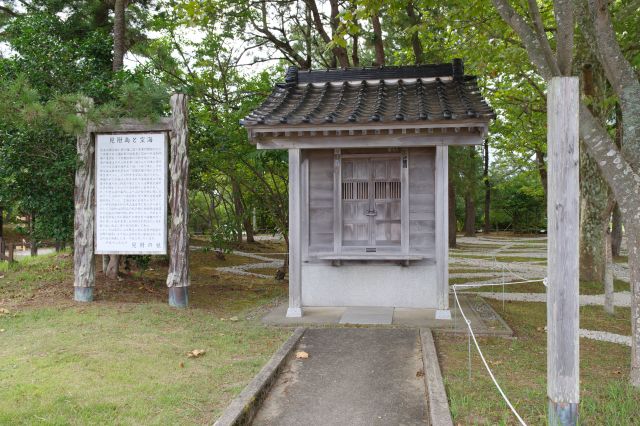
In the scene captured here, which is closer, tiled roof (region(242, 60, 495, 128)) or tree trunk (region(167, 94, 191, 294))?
tiled roof (region(242, 60, 495, 128))

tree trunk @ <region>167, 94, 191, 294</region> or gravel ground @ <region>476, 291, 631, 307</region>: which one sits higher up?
tree trunk @ <region>167, 94, 191, 294</region>

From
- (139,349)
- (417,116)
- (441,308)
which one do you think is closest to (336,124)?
(417,116)

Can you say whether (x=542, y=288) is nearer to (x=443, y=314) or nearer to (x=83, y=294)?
(x=443, y=314)

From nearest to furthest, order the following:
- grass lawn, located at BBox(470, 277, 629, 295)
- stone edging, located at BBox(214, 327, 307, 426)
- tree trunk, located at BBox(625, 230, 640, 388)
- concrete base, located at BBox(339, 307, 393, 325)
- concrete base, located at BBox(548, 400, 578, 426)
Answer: concrete base, located at BBox(548, 400, 578, 426) → stone edging, located at BBox(214, 327, 307, 426) → tree trunk, located at BBox(625, 230, 640, 388) → concrete base, located at BBox(339, 307, 393, 325) → grass lawn, located at BBox(470, 277, 629, 295)

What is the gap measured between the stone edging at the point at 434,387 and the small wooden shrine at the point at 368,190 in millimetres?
1928

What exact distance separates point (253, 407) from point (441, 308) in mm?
4198

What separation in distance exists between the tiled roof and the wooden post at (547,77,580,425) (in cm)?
402

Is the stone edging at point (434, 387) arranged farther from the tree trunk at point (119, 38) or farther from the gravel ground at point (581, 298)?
the tree trunk at point (119, 38)

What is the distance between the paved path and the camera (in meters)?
4.19

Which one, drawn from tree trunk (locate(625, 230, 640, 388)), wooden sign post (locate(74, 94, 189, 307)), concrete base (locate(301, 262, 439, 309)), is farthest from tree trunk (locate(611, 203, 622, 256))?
wooden sign post (locate(74, 94, 189, 307))

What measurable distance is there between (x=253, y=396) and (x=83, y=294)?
5406 millimetres

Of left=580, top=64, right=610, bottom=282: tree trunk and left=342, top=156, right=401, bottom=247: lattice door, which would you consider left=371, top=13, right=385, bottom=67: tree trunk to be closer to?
left=580, top=64, right=610, bottom=282: tree trunk

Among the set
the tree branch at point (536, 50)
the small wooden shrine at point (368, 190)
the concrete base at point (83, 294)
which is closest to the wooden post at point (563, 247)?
the tree branch at point (536, 50)

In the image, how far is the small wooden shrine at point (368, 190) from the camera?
7473 millimetres
